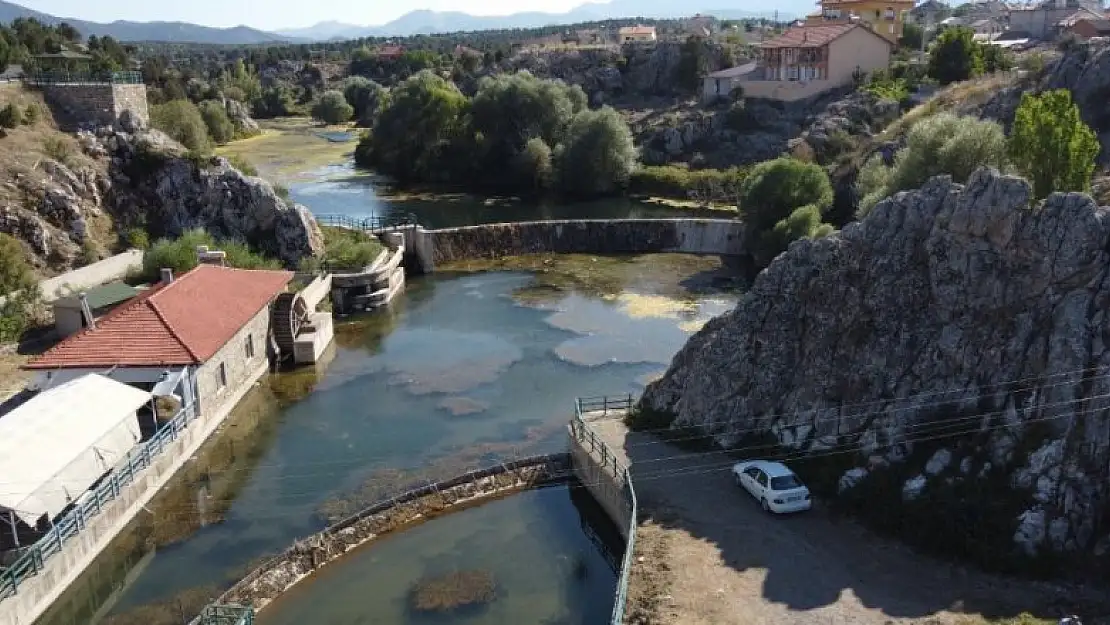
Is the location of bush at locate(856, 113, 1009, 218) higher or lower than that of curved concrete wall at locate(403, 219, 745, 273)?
higher

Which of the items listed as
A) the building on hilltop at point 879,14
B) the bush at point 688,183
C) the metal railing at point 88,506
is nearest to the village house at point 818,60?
the building on hilltop at point 879,14

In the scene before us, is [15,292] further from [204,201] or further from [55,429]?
[55,429]

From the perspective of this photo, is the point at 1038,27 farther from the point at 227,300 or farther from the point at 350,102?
the point at 227,300

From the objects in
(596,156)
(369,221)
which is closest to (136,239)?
(369,221)

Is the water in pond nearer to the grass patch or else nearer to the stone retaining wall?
the stone retaining wall

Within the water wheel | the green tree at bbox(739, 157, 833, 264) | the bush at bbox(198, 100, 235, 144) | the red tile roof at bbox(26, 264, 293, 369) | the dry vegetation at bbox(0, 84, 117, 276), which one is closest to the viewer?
the red tile roof at bbox(26, 264, 293, 369)

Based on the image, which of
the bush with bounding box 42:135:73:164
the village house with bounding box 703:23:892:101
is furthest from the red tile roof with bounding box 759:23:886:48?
the bush with bounding box 42:135:73:164
